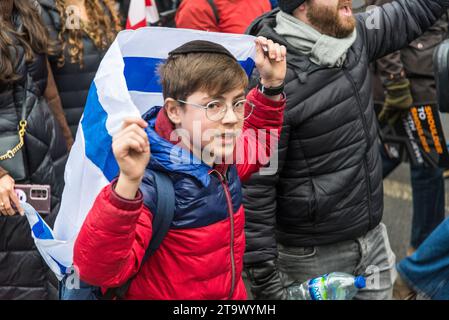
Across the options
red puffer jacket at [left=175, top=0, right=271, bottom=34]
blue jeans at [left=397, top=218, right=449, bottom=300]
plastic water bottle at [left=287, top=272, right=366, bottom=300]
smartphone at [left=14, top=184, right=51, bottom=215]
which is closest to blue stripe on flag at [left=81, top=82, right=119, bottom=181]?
smartphone at [left=14, top=184, right=51, bottom=215]

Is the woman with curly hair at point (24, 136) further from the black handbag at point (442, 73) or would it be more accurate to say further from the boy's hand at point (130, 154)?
the black handbag at point (442, 73)

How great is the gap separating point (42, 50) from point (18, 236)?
81cm

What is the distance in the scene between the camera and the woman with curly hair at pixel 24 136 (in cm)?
350

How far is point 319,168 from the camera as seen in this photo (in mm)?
3400

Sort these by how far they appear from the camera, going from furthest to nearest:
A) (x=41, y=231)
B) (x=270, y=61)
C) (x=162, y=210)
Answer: (x=270, y=61) < (x=41, y=231) < (x=162, y=210)

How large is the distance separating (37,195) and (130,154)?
139 cm

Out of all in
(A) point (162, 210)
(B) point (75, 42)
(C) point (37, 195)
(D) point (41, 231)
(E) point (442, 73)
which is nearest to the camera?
(A) point (162, 210)

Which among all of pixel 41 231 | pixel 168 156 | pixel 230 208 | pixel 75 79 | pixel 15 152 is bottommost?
pixel 75 79

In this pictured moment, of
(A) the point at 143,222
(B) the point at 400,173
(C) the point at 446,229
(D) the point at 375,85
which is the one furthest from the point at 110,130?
(B) the point at 400,173

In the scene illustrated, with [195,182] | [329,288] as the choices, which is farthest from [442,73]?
[195,182]

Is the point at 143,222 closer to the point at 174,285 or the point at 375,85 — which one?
the point at 174,285

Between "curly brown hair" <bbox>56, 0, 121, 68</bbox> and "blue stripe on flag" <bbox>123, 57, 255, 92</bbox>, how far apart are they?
128 centimetres

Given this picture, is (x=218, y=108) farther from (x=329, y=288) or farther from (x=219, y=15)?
(x=219, y=15)

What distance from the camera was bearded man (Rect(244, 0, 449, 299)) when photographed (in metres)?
3.32
